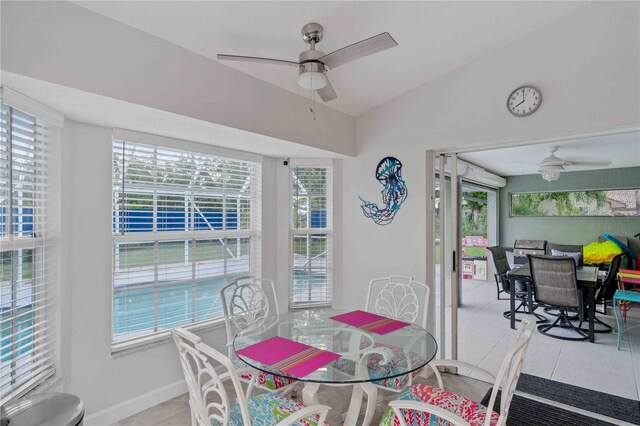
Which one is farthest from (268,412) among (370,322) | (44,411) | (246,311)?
(246,311)

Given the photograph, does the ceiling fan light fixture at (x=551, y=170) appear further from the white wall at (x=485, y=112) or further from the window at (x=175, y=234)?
the window at (x=175, y=234)

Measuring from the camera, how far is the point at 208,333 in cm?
306

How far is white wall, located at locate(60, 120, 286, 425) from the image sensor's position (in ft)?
7.40

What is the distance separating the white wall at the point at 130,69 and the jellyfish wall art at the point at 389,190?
3.26 feet

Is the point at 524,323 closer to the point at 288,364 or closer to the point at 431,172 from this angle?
the point at 288,364

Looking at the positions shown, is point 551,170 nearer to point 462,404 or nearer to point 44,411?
point 462,404

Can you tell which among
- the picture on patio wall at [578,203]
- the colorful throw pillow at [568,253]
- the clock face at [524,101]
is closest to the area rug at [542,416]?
the clock face at [524,101]

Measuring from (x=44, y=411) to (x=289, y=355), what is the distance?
116cm

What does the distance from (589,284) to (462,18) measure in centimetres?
345

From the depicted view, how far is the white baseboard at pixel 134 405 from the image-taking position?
2352 mm

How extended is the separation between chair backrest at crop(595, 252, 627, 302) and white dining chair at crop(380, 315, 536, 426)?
342cm

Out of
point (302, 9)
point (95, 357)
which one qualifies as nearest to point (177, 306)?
point (95, 357)

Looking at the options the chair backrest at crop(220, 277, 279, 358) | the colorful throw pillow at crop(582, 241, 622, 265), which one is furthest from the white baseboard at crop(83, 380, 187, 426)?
the colorful throw pillow at crop(582, 241, 622, 265)

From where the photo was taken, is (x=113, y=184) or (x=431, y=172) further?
(x=431, y=172)
